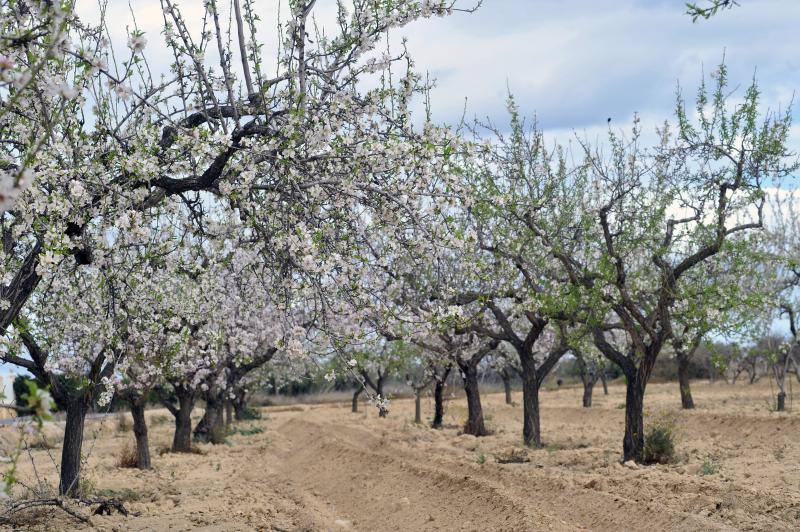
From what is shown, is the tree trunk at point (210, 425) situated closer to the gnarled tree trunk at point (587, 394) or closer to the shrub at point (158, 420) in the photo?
the shrub at point (158, 420)

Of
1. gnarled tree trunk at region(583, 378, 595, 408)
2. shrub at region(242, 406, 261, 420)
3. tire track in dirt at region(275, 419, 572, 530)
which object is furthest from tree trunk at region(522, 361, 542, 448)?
shrub at region(242, 406, 261, 420)

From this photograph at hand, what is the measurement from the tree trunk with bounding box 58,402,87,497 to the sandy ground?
434 mm

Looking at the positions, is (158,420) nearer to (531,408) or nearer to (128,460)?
(128,460)

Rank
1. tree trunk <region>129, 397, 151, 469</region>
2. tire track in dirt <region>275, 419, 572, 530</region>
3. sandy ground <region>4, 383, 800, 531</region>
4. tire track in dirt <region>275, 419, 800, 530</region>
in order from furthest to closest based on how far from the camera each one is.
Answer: tree trunk <region>129, 397, 151, 469</region> → tire track in dirt <region>275, 419, 572, 530</region> → sandy ground <region>4, 383, 800, 531</region> → tire track in dirt <region>275, 419, 800, 530</region>

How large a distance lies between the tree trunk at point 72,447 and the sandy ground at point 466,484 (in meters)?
0.43

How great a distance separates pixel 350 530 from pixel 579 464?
6113 mm

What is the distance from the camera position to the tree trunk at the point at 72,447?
13086 millimetres

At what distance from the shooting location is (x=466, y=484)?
13398 millimetres

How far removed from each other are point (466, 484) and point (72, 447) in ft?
20.6

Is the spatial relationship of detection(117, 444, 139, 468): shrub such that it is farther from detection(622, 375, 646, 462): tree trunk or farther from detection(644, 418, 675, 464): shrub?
detection(644, 418, 675, 464): shrub

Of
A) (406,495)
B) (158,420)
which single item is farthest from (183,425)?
(158,420)

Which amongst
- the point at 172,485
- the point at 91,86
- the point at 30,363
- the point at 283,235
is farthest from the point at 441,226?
the point at 172,485

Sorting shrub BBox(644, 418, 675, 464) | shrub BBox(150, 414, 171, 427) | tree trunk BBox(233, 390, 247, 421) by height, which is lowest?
shrub BBox(150, 414, 171, 427)

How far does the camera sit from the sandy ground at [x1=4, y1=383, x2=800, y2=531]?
10.5m
